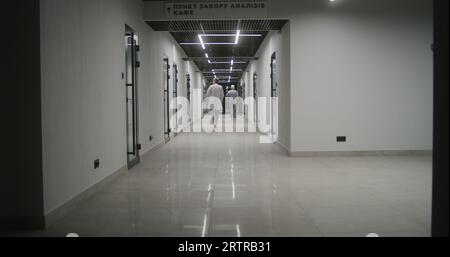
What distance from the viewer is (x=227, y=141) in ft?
39.5

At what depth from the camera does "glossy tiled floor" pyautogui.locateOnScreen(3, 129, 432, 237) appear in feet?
12.6

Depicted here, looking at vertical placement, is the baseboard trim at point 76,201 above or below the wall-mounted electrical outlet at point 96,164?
below

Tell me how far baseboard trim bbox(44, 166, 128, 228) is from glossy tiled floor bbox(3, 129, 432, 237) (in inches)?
3.0

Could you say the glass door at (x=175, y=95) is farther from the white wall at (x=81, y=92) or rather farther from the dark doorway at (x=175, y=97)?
the white wall at (x=81, y=92)

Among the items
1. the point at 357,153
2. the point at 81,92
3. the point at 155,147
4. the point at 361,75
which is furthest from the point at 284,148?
the point at 81,92

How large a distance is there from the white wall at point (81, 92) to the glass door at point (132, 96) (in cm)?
39

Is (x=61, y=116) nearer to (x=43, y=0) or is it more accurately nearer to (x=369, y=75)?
(x=43, y=0)

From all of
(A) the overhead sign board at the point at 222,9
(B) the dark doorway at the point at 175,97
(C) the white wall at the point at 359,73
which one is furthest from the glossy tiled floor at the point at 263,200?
(B) the dark doorway at the point at 175,97

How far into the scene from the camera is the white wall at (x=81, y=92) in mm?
4000

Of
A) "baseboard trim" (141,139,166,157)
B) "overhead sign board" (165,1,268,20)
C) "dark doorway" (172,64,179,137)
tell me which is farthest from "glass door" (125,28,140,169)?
"dark doorway" (172,64,179,137)

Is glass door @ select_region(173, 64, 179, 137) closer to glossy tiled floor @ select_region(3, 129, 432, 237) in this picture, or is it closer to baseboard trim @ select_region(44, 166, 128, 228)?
glossy tiled floor @ select_region(3, 129, 432, 237)

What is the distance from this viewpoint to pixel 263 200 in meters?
4.98

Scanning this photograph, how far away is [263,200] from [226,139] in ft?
25.3

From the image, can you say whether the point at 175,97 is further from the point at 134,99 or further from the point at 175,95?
the point at 134,99
